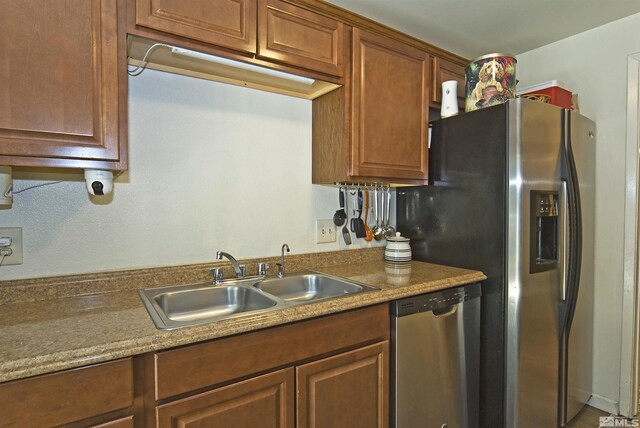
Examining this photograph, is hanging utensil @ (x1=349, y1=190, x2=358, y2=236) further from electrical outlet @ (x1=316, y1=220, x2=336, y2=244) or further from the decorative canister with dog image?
the decorative canister with dog image

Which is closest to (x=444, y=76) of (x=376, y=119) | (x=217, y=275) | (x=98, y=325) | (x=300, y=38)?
(x=376, y=119)

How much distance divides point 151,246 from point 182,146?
1.49 ft

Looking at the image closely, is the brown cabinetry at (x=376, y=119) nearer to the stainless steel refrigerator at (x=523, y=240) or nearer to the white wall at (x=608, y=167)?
the stainless steel refrigerator at (x=523, y=240)

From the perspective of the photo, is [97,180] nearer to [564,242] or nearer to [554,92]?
[564,242]

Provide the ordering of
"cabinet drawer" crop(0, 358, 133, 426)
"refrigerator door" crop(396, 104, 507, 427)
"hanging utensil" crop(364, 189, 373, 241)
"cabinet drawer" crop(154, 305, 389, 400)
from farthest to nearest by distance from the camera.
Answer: "hanging utensil" crop(364, 189, 373, 241) < "refrigerator door" crop(396, 104, 507, 427) < "cabinet drawer" crop(154, 305, 389, 400) < "cabinet drawer" crop(0, 358, 133, 426)

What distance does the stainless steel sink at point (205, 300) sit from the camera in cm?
131

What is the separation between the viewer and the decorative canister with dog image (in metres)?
1.72

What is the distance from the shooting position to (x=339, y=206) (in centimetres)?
197

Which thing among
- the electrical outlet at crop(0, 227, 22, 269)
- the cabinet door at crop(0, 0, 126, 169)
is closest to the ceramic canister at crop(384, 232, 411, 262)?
the cabinet door at crop(0, 0, 126, 169)

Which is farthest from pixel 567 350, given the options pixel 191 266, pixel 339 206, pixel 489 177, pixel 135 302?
pixel 135 302

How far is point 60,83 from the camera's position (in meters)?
1.00

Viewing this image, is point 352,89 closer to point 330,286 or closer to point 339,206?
point 339,206

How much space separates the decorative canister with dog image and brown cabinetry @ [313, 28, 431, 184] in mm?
262

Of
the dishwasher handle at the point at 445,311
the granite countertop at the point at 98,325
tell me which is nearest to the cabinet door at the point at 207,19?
the granite countertop at the point at 98,325
